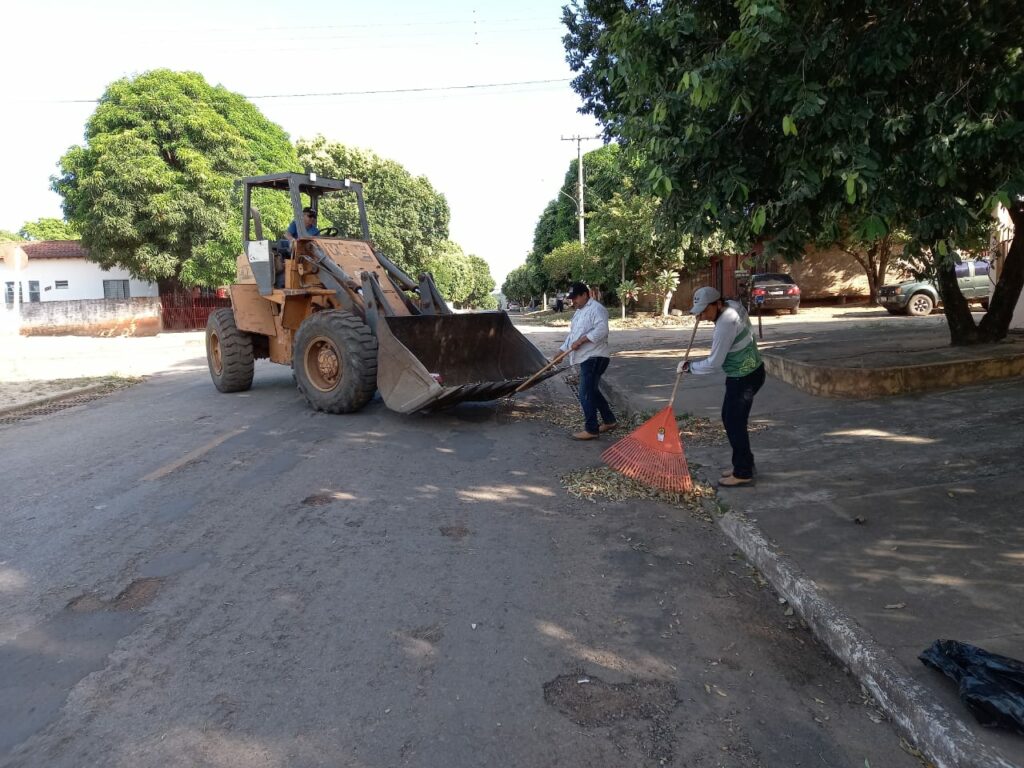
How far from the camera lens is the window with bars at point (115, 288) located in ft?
115

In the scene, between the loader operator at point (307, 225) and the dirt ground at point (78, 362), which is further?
the dirt ground at point (78, 362)

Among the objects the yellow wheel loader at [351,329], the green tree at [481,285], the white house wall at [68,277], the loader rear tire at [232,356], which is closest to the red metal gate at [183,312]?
the white house wall at [68,277]

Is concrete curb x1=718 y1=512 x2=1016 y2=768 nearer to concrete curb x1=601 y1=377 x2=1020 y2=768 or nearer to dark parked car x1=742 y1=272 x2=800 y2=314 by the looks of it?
concrete curb x1=601 y1=377 x2=1020 y2=768

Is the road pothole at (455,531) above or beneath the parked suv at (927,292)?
beneath

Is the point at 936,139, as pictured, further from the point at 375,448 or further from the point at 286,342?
the point at 286,342

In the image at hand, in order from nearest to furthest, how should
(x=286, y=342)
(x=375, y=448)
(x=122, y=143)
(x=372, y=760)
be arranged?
(x=372, y=760) < (x=375, y=448) < (x=286, y=342) < (x=122, y=143)

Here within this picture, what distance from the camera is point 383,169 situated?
143 feet

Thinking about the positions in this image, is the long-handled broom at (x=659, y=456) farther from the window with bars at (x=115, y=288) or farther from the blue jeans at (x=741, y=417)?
the window with bars at (x=115, y=288)

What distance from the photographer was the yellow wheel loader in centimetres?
765

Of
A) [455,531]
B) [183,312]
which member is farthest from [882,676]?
[183,312]

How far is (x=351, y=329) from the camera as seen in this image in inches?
310

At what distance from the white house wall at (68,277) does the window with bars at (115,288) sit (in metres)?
0.18

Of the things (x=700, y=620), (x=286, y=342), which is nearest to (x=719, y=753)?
(x=700, y=620)

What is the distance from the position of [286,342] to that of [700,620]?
742 centimetres
